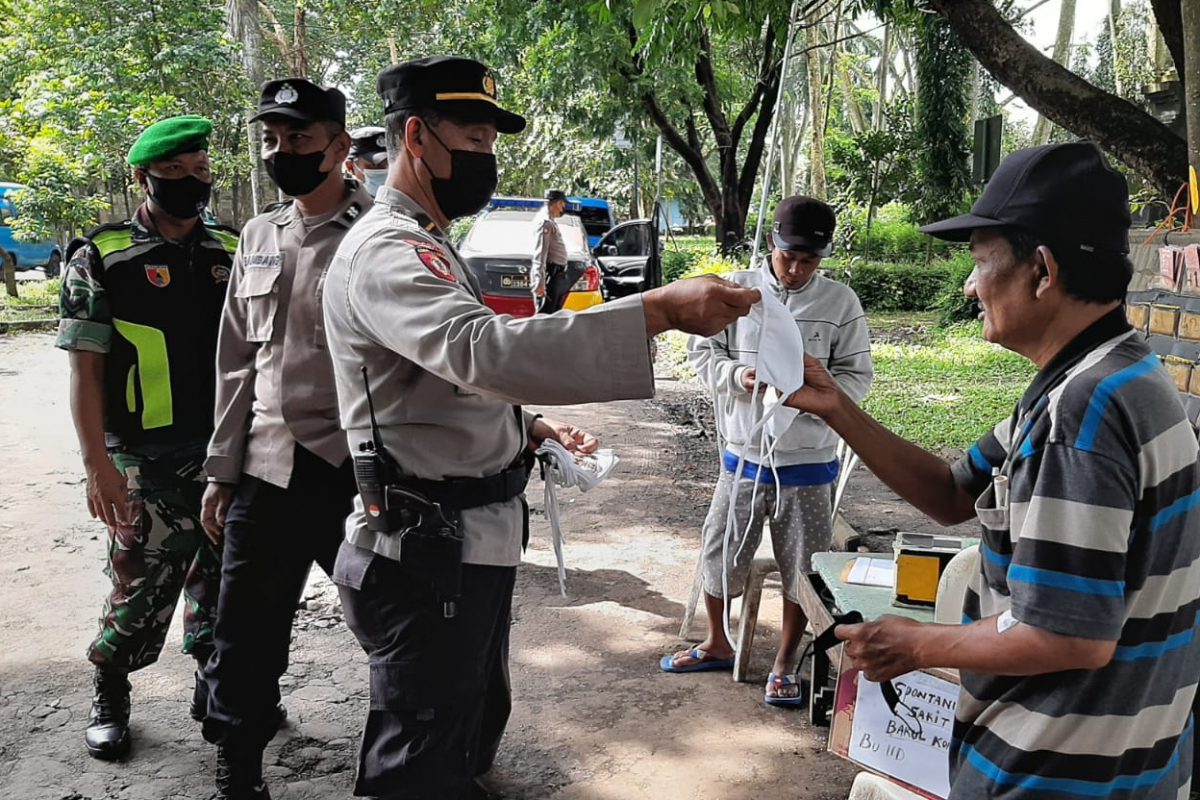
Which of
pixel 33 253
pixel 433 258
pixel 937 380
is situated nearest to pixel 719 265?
pixel 937 380

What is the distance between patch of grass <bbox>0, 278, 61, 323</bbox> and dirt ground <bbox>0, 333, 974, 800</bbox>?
33.5 ft

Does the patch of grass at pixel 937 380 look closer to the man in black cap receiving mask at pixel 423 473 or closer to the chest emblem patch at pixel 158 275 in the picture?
the chest emblem patch at pixel 158 275

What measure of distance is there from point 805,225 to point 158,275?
7.46 feet

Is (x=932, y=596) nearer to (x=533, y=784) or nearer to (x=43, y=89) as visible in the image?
(x=533, y=784)

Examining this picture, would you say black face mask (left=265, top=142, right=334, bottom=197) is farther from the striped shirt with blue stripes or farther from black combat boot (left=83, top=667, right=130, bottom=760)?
the striped shirt with blue stripes

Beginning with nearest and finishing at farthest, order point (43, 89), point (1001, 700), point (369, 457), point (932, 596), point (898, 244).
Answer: point (1001, 700), point (369, 457), point (932, 596), point (43, 89), point (898, 244)

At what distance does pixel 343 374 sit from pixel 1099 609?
1.51 meters

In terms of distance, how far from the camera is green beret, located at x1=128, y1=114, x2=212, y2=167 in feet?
10.6

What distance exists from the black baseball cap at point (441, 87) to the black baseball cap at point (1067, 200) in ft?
3.88

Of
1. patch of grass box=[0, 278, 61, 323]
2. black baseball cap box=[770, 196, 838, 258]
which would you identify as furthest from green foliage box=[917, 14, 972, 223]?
black baseball cap box=[770, 196, 838, 258]

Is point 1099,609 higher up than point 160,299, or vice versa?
point 160,299

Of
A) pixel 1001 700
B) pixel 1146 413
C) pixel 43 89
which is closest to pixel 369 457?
pixel 1001 700

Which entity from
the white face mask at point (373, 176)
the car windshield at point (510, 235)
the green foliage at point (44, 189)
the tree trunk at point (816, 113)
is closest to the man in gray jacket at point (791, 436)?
the white face mask at point (373, 176)

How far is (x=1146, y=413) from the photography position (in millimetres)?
1360
